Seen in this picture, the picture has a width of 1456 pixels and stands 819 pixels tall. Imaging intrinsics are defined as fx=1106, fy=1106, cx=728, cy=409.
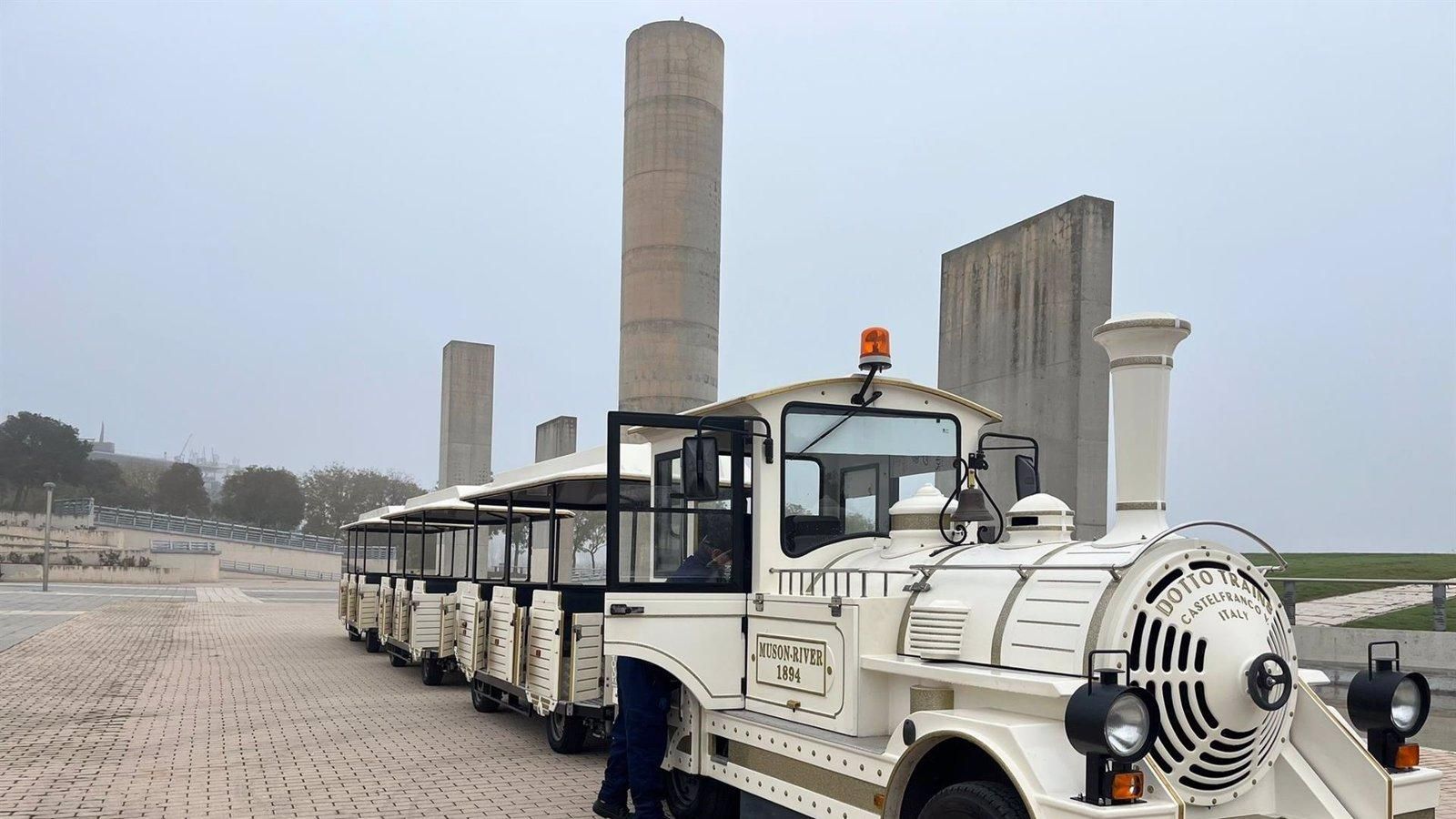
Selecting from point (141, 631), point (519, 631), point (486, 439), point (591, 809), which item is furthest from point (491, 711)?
point (486, 439)

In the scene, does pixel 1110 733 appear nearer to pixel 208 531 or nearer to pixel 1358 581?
pixel 1358 581

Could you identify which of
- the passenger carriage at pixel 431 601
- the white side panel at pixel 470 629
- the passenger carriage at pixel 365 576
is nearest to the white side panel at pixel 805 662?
the white side panel at pixel 470 629

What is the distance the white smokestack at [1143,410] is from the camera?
4.48m

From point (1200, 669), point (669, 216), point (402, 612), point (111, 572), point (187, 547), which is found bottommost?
point (111, 572)

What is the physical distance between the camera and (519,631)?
9.94m

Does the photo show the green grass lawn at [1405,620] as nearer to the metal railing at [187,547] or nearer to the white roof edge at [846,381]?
the white roof edge at [846,381]

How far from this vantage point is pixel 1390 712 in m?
4.27

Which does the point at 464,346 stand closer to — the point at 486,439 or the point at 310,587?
the point at 486,439

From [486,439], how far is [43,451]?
182 feet

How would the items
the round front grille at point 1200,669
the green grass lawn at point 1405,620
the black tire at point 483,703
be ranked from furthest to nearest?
1. the green grass lawn at point 1405,620
2. the black tire at point 483,703
3. the round front grille at point 1200,669

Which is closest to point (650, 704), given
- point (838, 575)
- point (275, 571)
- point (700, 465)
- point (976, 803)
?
point (838, 575)

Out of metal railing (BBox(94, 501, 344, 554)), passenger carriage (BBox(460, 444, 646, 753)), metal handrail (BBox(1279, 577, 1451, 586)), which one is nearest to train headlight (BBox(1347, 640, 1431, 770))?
passenger carriage (BBox(460, 444, 646, 753))

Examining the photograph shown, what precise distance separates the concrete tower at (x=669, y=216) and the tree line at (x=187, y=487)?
55.5 metres

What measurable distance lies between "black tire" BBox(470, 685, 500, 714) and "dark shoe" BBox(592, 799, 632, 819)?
528 centimetres
